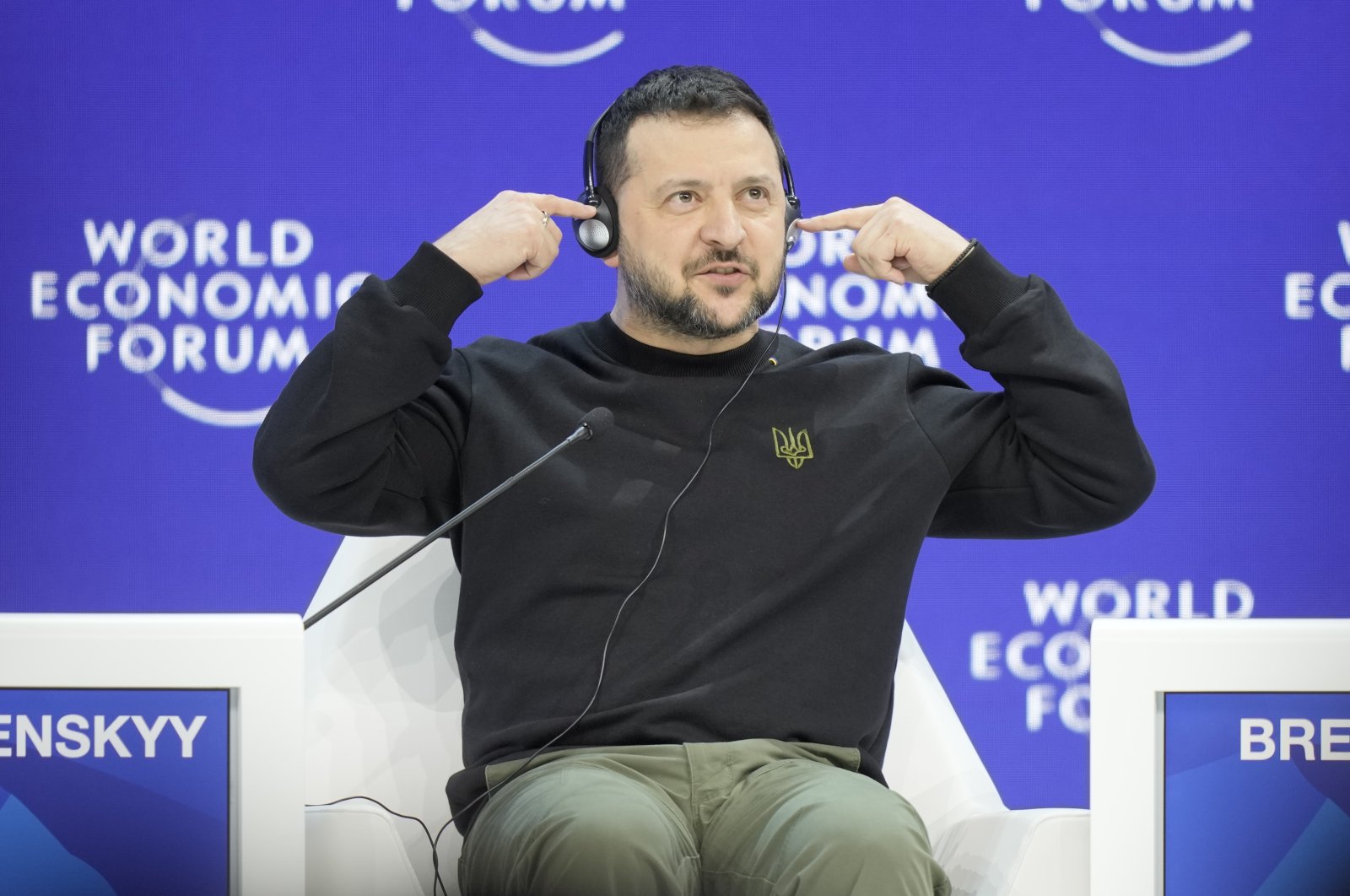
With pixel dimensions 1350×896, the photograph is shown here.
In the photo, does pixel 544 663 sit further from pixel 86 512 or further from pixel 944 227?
pixel 86 512

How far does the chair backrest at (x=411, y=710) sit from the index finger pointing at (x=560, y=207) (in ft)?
1.35

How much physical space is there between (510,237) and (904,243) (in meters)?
0.42

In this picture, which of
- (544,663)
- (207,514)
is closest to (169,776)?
(544,663)

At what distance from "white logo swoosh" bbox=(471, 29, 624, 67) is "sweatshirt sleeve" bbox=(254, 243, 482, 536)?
3.43 feet

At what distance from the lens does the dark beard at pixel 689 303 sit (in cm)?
149

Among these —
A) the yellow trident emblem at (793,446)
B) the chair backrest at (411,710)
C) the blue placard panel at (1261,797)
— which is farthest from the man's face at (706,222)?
the blue placard panel at (1261,797)

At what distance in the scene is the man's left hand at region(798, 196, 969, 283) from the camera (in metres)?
1.47

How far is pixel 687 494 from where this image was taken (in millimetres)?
1414

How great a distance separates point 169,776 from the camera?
103cm

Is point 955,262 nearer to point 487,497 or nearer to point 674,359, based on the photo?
point 674,359

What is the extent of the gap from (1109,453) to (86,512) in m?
1.74

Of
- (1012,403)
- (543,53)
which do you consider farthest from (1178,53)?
(1012,403)

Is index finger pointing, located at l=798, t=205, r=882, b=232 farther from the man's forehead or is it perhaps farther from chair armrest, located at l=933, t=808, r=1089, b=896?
chair armrest, located at l=933, t=808, r=1089, b=896

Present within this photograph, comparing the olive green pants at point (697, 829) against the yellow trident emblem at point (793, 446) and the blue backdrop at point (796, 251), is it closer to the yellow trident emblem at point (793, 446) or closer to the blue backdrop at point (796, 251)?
the yellow trident emblem at point (793, 446)
